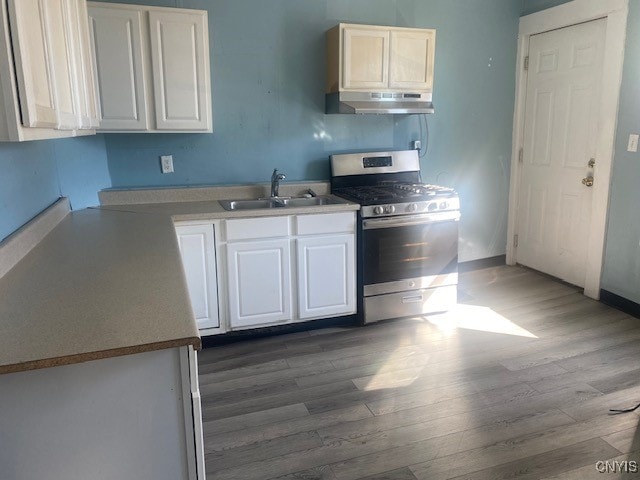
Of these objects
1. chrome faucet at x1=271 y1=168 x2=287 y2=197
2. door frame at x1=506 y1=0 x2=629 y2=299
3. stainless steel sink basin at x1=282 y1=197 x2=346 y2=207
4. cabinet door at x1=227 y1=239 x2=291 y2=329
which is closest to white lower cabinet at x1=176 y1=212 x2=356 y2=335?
cabinet door at x1=227 y1=239 x2=291 y2=329

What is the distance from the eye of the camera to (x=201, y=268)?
303 centimetres

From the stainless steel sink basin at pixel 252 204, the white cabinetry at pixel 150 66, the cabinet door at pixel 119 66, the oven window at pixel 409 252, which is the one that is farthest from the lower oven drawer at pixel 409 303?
the cabinet door at pixel 119 66

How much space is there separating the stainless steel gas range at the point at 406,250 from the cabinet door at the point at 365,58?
2.54 feet

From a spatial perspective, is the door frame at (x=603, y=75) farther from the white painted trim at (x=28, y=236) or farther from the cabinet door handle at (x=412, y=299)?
the white painted trim at (x=28, y=236)

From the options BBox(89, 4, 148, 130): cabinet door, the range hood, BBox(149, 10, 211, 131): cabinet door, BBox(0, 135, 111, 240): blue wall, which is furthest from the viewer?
the range hood

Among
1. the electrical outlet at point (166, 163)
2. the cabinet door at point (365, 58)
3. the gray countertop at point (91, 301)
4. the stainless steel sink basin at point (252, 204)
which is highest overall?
the cabinet door at point (365, 58)

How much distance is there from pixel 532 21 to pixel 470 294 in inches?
91.7

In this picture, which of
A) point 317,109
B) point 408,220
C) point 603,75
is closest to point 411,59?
point 317,109

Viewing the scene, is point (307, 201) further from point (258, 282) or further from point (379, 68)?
point (379, 68)

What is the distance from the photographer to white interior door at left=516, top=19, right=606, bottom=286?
3801 mm

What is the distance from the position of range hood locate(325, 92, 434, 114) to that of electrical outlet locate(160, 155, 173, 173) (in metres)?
1.21

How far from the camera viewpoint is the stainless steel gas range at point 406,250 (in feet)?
10.9

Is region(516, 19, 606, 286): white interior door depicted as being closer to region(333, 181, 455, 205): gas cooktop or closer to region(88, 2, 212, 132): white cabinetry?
region(333, 181, 455, 205): gas cooktop

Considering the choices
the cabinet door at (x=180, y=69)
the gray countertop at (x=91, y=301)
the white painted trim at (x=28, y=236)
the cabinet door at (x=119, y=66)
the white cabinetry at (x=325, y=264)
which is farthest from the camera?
the white cabinetry at (x=325, y=264)
